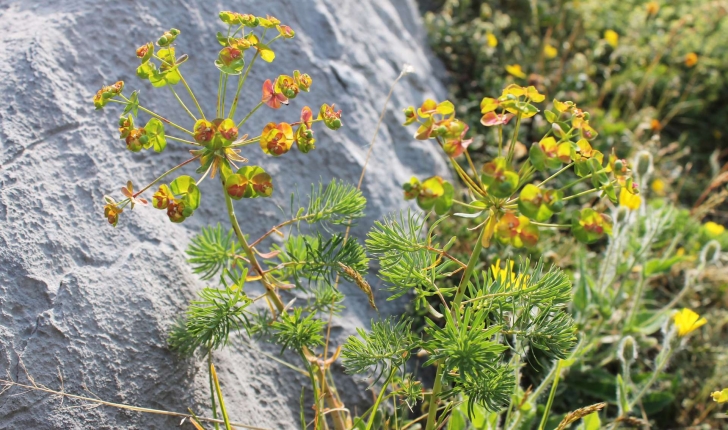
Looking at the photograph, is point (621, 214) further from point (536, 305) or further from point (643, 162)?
point (536, 305)

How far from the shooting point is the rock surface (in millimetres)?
1473

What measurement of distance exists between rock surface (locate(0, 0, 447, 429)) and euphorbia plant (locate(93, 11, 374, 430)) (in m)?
0.15

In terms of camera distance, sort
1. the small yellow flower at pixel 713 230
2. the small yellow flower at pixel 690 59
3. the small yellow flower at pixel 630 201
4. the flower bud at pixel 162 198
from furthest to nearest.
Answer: the small yellow flower at pixel 690 59
the small yellow flower at pixel 713 230
the small yellow flower at pixel 630 201
the flower bud at pixel 162 198

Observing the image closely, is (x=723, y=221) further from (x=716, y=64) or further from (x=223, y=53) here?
(x=223, y=53)

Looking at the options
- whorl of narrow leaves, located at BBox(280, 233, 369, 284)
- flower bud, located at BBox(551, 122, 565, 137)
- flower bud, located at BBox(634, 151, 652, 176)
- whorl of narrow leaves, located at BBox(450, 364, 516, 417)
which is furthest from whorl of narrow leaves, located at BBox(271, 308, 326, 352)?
flower bud, located at BBox(634, 151, 652, 176)

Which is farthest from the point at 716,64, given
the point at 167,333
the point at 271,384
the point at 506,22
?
the point at 167,333

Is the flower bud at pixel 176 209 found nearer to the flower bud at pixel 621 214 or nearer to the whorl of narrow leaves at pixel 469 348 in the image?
the whorl of narrow leaves at pixel 469 348

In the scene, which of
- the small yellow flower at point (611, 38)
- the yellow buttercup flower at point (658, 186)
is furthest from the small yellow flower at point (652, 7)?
the yellow buttercup flower at point (658, 186)

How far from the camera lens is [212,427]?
1.61 m

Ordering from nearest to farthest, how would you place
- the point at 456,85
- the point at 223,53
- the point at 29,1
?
→ 1. the point at 223,53
2. the point at 29,1
3. the point at 456,85

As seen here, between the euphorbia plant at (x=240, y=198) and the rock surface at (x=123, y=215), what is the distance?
0.15 meters

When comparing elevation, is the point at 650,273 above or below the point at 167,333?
below

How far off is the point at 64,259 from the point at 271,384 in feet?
2.17

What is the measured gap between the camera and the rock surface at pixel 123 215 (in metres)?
1.47
